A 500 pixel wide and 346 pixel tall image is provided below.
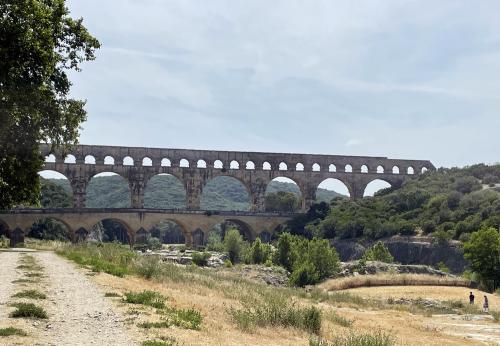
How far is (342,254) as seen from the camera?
5928 centimetres

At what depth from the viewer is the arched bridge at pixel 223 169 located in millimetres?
66375

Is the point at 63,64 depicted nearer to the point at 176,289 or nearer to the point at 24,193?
the point at 24,193

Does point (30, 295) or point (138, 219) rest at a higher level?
point (138, 219)

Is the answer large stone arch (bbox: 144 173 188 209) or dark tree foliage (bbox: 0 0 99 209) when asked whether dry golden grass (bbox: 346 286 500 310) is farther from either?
large stone arch (bbox: 144 173 188 209)

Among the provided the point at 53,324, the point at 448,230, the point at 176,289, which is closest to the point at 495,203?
the point at 448,230

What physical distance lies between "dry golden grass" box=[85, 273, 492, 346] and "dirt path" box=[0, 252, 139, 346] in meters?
0.42

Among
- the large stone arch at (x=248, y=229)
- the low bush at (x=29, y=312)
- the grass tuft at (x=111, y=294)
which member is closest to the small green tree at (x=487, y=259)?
the grass tuft at (x=111, y=294)

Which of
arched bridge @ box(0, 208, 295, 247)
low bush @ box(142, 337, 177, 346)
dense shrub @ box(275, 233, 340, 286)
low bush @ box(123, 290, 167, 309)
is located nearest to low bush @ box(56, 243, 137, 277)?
low bush @ box(123, 290, 167, 309)

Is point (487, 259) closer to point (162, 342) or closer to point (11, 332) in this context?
point (162, 342)

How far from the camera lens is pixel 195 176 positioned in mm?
70000

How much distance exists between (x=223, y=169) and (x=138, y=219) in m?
13.2

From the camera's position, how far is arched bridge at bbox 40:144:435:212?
66.4 meters

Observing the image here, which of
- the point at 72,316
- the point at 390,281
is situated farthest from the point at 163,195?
the point at 72,316

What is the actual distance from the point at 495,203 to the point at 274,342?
49.3m
